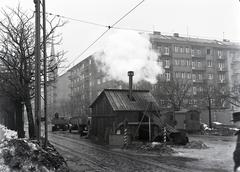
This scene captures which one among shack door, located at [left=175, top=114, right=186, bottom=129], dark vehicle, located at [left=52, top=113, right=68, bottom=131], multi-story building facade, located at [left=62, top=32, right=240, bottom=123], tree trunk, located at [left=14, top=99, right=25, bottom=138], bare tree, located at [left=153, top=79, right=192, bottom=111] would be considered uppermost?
multi-story building facade, located at [left=62, top=32, right=240, bottom=123]

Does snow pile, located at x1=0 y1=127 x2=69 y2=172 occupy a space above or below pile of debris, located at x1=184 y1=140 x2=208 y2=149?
above

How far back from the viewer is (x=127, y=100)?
23625 mm

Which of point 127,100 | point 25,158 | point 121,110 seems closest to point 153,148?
point 121,110

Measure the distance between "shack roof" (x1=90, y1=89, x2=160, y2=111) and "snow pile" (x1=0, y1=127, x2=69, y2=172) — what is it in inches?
503

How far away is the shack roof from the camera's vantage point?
22547 millimetres

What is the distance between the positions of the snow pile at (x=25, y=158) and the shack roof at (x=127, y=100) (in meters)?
12.8

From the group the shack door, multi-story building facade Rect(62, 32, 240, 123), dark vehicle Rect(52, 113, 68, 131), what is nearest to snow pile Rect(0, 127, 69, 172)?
the shack door

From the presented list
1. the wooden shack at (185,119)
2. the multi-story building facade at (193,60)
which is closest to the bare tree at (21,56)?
the wooden shack at (185,119)

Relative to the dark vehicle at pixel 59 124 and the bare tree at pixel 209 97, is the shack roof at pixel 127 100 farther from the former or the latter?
the dark vehicle at pixel 59 124

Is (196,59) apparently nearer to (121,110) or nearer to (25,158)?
(121,110)

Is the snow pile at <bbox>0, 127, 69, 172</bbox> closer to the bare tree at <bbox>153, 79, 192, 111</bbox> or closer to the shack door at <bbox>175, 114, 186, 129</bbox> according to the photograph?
the shack door at <bbox>175, 114, 186, 129</bbox>

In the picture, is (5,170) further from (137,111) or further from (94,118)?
(94,118)

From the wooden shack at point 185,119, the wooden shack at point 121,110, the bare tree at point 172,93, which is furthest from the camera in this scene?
the bare tree at point 172,93

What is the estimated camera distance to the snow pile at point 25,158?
8.47 meters
